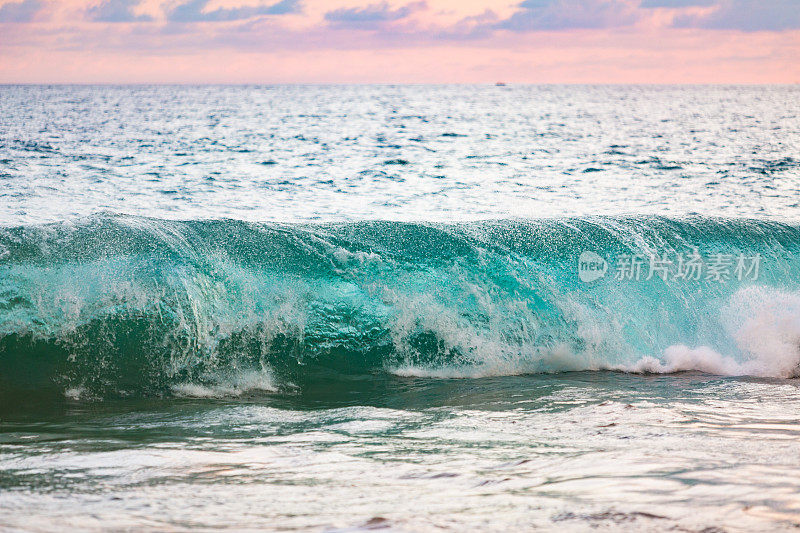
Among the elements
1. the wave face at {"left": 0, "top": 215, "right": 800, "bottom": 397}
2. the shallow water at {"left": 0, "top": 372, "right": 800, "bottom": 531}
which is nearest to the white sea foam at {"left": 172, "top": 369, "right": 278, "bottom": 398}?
the wave face at {"left": 0, "top": 215, "right": 800, "bottom": 397}

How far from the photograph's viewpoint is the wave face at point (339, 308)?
21.1ft

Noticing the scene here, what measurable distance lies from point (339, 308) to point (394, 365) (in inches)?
40.1

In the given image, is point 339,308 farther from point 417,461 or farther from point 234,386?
point 417,461

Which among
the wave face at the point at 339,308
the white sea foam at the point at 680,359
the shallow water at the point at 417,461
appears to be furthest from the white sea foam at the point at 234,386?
the white sea foam at the point at 680,359

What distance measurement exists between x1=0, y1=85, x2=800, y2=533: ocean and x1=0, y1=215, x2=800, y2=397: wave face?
0.09ft

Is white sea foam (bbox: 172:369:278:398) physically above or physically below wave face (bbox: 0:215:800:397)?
below

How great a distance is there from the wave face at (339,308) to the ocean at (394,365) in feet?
0.09

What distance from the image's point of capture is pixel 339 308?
749 cm

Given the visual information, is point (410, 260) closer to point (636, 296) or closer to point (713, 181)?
point (636, 296)

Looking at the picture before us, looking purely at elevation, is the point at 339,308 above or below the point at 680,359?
→ above

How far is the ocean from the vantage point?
3.19 metres

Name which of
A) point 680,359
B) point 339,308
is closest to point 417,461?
point 339,308

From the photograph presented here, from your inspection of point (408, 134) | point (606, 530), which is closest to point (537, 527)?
point (606, 530)

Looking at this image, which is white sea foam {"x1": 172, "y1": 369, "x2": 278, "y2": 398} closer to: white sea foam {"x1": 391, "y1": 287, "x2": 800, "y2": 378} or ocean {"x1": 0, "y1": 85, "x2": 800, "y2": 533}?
ocean {"x1": 0, "y1": 85, "x2": 800, "y2": 533}
